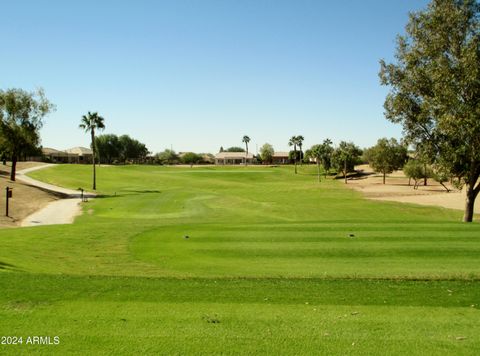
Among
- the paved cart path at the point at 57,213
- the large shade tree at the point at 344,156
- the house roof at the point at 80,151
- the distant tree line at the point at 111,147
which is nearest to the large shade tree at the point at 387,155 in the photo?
the large shade tree at the point at 344,156

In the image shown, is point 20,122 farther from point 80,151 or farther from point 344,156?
point 80,151

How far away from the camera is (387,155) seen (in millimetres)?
99688

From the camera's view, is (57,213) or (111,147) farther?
(111,147)

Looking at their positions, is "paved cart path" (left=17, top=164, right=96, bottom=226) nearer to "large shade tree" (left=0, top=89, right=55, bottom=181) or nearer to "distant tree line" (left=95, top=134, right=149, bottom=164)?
"large shade tree" (left=0, top=89, right=55, bottom=181)

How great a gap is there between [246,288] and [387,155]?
310 ft

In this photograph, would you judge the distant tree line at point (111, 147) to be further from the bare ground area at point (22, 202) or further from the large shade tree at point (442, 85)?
the large shade tree at point (442, 85)

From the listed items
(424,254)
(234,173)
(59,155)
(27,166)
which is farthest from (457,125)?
(59,155)

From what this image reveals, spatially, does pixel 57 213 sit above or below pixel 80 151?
below

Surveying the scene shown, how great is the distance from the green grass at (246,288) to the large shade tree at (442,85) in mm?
6947

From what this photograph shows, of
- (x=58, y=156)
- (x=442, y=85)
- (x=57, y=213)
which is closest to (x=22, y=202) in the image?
(x=57, y=213)

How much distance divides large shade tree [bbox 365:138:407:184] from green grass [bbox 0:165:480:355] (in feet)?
259

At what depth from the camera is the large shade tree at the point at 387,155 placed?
99.6 m

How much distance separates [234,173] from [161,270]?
108310mm

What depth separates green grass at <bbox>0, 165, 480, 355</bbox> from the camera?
7.52 meters
